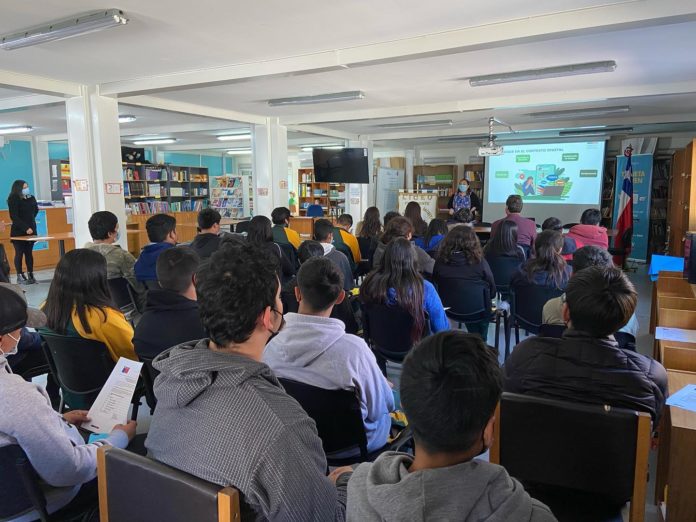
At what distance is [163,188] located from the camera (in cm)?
1272

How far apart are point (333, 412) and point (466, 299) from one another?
255cm

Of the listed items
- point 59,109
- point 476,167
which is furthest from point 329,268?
point 476,167

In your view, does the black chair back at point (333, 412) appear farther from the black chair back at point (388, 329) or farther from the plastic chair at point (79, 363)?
the black chair back at point (388, 329)

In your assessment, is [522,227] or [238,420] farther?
[522,227]

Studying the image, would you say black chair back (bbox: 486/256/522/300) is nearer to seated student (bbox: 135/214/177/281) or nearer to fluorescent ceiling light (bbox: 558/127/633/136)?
seated student (bbox: 135/214/177/281)

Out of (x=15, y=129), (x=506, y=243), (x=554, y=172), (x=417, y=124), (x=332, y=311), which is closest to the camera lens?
(x=332, y=311)

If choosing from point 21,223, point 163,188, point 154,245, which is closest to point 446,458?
point 154,245

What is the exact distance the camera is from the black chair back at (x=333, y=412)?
1780mm

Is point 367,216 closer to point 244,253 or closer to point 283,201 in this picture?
point 283,201

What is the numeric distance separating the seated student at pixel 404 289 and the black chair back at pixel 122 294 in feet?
7.14

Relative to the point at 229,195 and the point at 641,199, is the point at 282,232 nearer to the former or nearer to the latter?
the point at 641,199

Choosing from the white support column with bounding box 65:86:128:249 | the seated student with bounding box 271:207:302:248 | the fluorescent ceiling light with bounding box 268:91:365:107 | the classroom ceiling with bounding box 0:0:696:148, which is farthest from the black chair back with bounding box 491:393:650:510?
the white support column with bounding box 65:86:128:249

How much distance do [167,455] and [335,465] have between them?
0.96 meters

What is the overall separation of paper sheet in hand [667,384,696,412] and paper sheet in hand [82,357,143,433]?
1.92 metres
